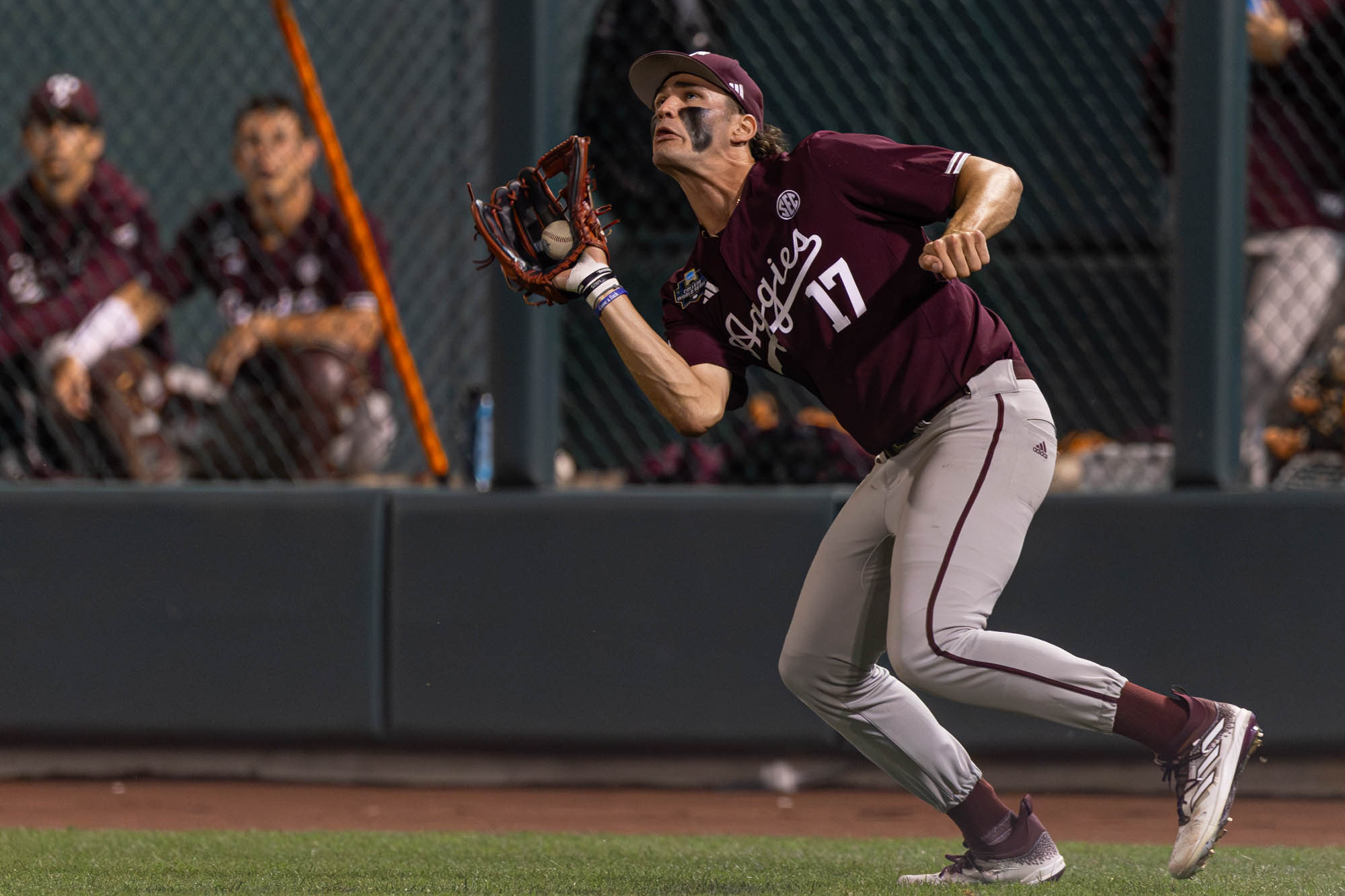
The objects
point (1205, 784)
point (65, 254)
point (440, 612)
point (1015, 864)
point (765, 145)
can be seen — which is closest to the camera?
point (1205, 784)

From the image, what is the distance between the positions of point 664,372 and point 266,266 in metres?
2.71

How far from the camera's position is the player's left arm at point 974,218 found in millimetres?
2795

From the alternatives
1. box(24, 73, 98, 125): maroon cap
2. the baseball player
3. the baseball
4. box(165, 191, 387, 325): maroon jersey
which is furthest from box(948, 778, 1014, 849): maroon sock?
box(24, 73, 98, 125): maroon cap

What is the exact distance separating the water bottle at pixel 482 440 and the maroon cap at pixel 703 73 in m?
1.85

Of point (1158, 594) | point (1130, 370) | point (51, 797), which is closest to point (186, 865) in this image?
point (51, 797)

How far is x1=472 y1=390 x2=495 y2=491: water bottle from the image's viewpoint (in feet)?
16.5

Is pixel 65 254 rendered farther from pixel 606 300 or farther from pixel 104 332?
pixel 606 300

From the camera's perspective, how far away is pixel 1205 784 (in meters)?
3.04

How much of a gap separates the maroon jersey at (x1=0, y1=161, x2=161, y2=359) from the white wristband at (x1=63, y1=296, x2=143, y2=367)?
0.12 ft

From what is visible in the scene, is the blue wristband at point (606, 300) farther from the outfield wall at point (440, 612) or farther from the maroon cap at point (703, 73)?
the outfield wall at point (440, 612)

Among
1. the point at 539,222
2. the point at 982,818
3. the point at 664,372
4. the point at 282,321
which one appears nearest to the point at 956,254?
the point at 664,372

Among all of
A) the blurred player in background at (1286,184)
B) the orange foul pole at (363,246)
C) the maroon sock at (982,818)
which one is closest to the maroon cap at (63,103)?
the orange foul pole at (363,246)

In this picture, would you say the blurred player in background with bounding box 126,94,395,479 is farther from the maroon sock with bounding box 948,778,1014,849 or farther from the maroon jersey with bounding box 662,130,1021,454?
the maroon sock with bounding box 948,778,1014,849

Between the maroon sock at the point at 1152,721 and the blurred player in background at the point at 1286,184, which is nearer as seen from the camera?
the maroon sock at the point at 1152,721
